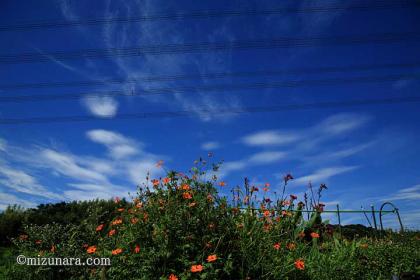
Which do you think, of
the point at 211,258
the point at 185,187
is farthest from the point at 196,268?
the point at 185,187

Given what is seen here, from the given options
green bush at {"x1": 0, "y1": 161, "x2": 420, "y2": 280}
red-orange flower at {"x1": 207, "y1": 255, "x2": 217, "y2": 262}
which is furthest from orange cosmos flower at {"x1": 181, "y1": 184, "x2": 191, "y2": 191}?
red-orange flower at {"x1": 207, "y1": 255, "x2": 217, "y2": 262}

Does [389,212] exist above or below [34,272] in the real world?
above

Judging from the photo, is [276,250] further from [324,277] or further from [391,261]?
[391,261]

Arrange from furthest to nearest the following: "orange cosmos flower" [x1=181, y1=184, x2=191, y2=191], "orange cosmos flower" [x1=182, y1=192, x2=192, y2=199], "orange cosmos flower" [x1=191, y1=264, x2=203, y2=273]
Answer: "orange cosmos flower" [x1=181, y1=184, x2=191, y2=191] → "orange cosmos flower" [x1=182, y1=192, x2=192, y2=199] → "orange cosmos flower" [x1=191, y1=264, x2=203, y2=273]

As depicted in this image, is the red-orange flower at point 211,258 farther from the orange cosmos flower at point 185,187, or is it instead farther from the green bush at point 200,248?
the orange cosmos flower at point 185,187

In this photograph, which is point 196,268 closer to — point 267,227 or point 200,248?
point 200,248

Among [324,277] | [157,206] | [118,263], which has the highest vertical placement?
[157,206]

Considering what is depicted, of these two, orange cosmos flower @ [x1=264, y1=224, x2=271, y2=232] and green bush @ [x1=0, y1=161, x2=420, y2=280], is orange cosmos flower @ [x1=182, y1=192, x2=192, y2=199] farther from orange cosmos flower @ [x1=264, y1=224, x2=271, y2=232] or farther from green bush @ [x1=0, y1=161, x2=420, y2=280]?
orange cosmos flower @ [x1=264, y1=224, x2=271, y2=232]

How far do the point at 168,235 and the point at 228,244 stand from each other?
0.77m

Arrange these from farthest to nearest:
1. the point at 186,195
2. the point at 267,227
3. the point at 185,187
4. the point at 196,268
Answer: the point at 267,227 → the point at 185,187 → the point at 186,195 → the point at 196,268

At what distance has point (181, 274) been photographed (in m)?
3.87

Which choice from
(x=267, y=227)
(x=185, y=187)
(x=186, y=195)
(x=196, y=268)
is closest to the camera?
(x=196, y=268)

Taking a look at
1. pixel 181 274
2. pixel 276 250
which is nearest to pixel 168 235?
pixel 181 274

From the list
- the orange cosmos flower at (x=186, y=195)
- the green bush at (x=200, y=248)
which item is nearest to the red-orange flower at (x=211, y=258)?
the green bush at (x=200, y=248)
